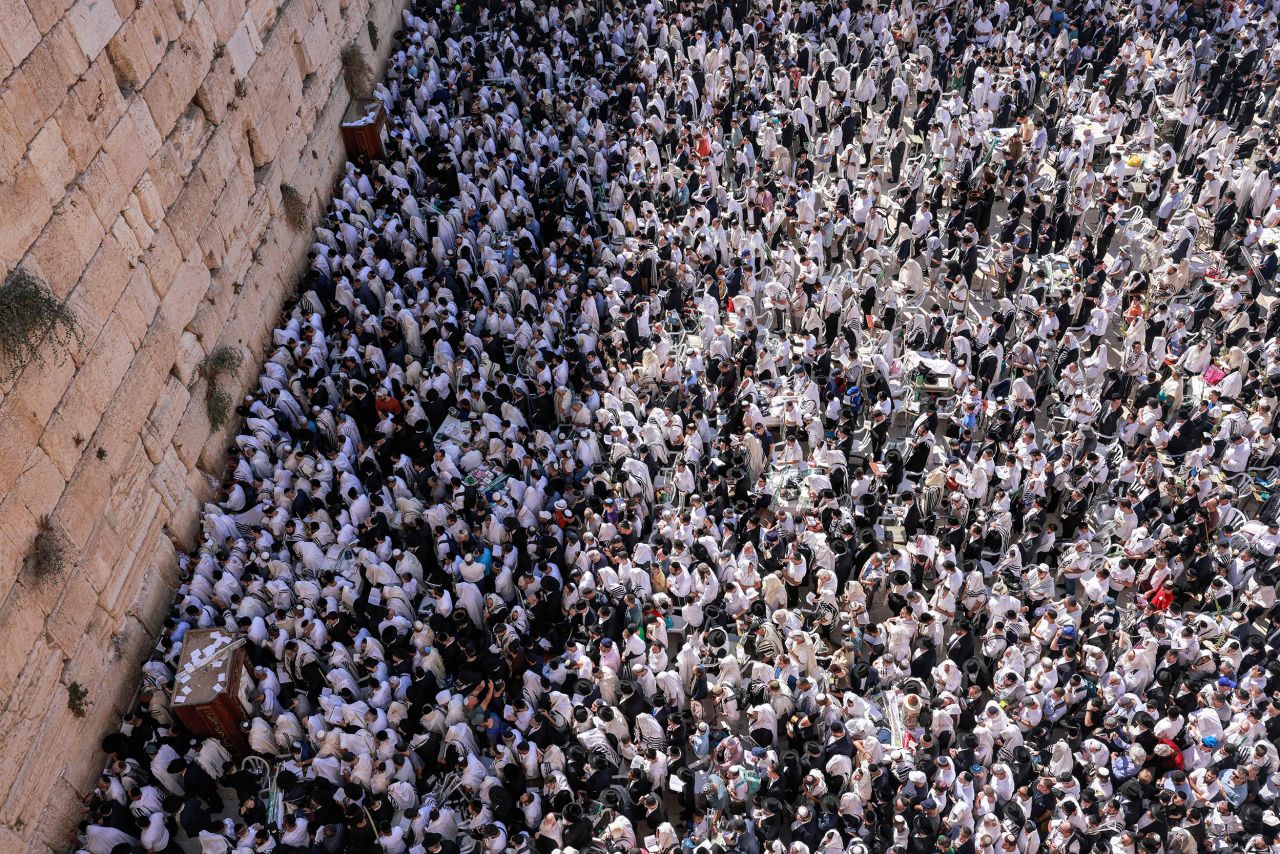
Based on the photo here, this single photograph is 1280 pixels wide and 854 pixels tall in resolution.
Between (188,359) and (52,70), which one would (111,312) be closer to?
(188,359)

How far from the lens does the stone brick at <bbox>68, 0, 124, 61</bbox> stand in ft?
43.5

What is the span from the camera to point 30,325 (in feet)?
38.1

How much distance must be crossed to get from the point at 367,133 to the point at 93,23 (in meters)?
9.13

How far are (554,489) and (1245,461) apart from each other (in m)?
9.86

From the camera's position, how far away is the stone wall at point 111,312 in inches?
455

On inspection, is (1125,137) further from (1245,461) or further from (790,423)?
(790,423)

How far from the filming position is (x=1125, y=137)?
23188mm

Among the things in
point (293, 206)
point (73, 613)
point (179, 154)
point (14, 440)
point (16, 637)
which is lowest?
point (16, 637)

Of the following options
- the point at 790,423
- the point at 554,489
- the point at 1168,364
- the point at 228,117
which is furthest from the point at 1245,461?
the point at 228,117

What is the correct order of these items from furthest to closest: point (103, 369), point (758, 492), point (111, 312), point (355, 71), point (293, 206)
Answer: point (355, 71), point (293, 206), point (758, 492), point (111, 312), point (103, 369)

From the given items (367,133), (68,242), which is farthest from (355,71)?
(68,242)

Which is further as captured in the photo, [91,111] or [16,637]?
[91,111]

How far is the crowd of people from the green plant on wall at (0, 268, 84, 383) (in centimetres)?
350

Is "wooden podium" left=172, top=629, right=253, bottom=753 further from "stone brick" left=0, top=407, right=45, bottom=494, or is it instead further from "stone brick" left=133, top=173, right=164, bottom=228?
"stone brick" left=133, top=173, right=164, bottom=228
